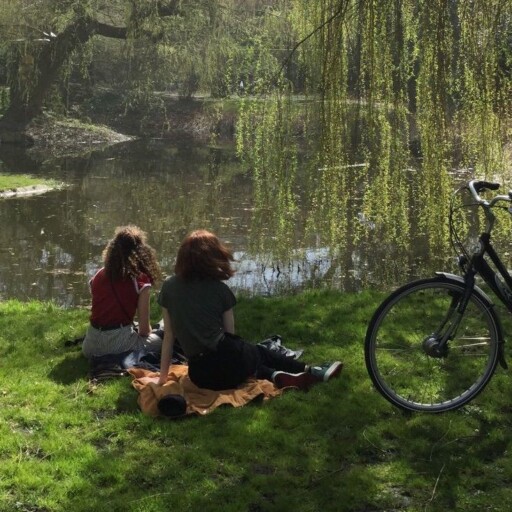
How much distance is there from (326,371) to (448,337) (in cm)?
88

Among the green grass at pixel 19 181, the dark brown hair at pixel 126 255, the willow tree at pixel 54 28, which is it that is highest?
the willow tree at pixel 54 28

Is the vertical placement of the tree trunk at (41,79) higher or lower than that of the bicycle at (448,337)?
higher

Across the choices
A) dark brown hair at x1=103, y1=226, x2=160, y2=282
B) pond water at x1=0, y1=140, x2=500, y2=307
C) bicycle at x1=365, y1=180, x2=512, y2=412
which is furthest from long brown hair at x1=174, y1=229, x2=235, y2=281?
pond water at x1=0, y1=140, x2=500, y2=307

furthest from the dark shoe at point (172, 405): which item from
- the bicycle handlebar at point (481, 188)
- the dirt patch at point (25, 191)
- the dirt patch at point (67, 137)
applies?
the dirt patch at point (67, 137)

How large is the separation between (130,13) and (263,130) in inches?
826

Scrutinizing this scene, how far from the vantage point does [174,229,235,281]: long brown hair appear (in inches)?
175

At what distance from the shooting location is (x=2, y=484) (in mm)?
3420

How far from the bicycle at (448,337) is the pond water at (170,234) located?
2728 mm

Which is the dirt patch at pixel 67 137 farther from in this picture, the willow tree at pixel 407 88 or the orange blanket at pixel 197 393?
the orange blanket at pixel 197 393

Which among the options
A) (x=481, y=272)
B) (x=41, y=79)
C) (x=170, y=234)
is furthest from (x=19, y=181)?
(x=481, y=272)

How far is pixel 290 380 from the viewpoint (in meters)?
4.57

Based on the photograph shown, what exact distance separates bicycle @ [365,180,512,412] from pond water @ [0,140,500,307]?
273 cm

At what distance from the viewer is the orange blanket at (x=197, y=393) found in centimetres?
428

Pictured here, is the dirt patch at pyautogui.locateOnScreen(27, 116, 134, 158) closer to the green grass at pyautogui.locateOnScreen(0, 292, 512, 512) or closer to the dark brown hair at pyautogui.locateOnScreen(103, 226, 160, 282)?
the dark brown hair at pyautogui.locateOnScreen(103, 226, 160, 282)
